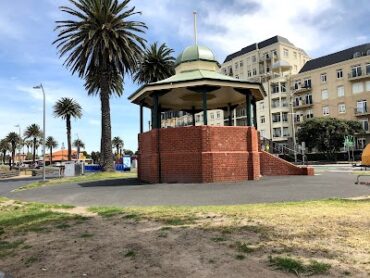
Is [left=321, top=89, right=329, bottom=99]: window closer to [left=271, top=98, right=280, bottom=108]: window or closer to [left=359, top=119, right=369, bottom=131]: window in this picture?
[left=359, top=119, right=369, bottom=131]: window

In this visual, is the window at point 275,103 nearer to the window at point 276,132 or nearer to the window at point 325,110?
the window at point 276,132

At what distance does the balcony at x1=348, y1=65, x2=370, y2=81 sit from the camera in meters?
74.6

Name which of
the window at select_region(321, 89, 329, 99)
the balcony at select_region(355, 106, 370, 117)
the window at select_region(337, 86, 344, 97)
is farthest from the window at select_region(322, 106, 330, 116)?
the balcony at select_region(355, 106, 370, 117)

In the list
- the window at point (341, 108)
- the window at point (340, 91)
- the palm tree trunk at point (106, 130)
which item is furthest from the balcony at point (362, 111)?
the palm tree trunk at point (106, 130)

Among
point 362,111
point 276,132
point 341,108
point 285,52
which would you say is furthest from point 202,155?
point 285,52

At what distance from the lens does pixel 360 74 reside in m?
75.6

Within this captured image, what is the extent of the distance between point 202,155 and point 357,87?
64516 mm

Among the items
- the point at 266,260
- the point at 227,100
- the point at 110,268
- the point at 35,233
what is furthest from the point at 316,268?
the point at 227,100

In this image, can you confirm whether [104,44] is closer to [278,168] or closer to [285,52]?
[278,168]

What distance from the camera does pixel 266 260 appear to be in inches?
240

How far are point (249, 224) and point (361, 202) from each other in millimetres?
4671

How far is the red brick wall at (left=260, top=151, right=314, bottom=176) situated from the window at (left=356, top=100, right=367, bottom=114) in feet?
190

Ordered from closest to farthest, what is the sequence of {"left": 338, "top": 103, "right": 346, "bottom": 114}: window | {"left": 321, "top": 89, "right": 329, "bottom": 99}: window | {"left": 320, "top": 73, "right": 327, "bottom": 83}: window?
{"left": 338, "top": 103, "right": 346, "bottom": 114}: window, {"left": 321, "top": 89, "right": 329, "bottom": 99}: window, {"left": 320, "top": 73, "right": 327, "bottom": 83}: window

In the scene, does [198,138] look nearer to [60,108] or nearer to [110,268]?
[110,268]
